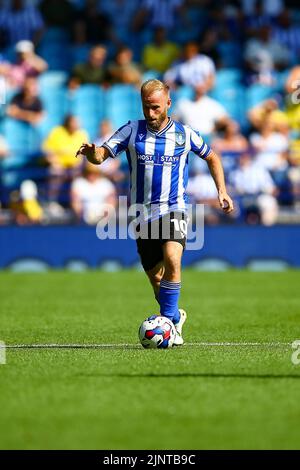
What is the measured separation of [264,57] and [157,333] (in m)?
13.6

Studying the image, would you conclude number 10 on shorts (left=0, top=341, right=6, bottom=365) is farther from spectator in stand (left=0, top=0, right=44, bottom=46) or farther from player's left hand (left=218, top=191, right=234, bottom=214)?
spectator in stand (left=0, top=0, right=44, bottom=46)

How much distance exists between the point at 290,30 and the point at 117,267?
6600mm

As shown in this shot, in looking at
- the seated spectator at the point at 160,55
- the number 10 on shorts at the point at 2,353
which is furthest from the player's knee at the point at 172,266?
the seated spectator at the point at 160,55

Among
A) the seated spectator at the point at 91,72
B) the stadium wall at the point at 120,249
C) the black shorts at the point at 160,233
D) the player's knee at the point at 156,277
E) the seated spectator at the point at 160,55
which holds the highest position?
the seated spectator at the point at 160,55

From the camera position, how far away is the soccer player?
9102mm

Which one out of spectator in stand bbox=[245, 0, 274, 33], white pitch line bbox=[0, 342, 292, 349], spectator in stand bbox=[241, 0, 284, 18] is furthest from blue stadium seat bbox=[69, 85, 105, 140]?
white pitch line bbox=[0, 342, 292, 349]

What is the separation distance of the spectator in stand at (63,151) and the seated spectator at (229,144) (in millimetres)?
2419

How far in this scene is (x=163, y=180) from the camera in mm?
9219

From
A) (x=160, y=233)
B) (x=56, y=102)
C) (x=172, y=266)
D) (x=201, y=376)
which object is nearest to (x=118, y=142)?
(x=160, y=233)

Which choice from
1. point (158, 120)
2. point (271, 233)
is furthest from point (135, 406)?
point (271, 233)

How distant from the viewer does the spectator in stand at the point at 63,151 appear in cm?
1939

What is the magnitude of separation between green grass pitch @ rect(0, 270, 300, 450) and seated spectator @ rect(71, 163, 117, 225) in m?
5.99

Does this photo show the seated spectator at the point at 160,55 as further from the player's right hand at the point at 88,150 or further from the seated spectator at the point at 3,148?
the player's right hand at the point at 88,150
